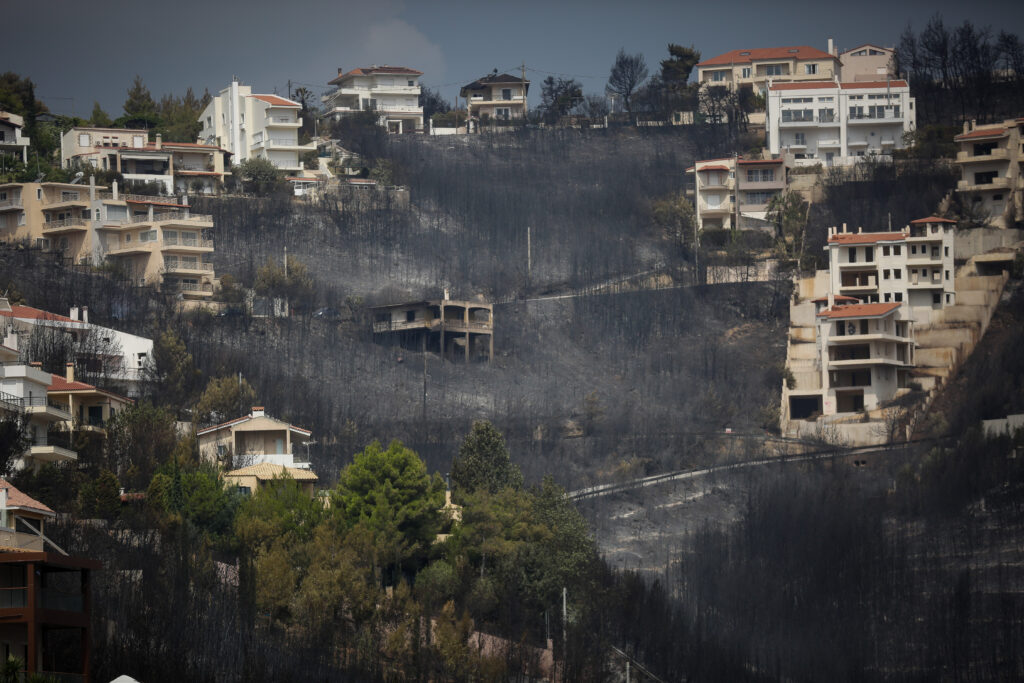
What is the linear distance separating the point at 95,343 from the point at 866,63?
74.4 meters

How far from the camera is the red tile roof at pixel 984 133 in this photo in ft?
429

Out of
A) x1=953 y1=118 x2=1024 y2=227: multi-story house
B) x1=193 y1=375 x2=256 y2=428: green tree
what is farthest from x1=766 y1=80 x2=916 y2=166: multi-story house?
x1=193 y1=375 x2=256 y2=428: green tree

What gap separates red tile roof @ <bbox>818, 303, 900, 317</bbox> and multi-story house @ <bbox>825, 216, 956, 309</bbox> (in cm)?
279

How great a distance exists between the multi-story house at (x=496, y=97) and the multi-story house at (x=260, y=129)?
15698 mm

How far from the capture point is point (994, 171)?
429 ft

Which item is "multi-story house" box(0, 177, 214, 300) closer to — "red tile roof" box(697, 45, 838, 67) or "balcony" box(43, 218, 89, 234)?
"balcony" box(43, 218, 89, 234)

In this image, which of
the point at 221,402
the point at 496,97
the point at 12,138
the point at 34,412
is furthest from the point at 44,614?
the point at 496,97

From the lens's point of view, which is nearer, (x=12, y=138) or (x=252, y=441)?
(x=252, y=441)

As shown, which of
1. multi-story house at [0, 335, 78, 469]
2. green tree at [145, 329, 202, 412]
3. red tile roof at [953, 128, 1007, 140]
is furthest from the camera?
red tile roof at [953, 128, 1007, 140]

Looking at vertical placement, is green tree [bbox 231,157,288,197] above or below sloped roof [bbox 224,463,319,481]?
above

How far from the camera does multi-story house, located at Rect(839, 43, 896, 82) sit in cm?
15312

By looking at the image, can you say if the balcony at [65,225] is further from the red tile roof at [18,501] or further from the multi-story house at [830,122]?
the red tile roof at [18,501]

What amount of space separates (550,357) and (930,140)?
3387 cm

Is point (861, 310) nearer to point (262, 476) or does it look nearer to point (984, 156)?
point (984, 156)
